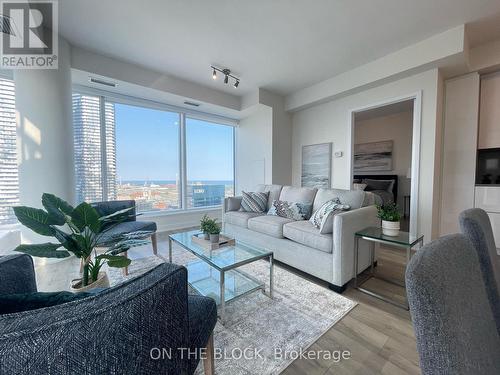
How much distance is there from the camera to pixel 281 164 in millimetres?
4605

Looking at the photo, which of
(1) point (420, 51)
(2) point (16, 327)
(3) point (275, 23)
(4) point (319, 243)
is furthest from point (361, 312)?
(1) point (420, 51)

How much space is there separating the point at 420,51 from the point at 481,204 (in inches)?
87.5

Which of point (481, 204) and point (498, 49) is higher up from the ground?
point (498, 49)

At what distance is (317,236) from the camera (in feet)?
6.95

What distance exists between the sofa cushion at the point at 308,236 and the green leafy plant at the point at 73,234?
159 cm

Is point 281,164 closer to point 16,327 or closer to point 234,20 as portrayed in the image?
point 234,20

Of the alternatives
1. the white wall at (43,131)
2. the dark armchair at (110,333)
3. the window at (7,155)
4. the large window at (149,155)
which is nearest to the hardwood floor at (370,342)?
the dark armchair at (110,333)

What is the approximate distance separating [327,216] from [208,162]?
3.45 meters

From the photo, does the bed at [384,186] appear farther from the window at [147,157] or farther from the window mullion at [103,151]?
the window mullion at [103,151]

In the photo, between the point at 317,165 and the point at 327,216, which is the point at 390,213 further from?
the point at 317,165

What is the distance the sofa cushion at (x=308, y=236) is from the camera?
2037 millimetres

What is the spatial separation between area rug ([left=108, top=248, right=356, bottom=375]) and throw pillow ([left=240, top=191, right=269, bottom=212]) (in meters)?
1.33

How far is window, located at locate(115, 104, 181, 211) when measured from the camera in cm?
381

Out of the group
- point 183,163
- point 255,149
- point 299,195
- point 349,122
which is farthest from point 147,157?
point 349,122
